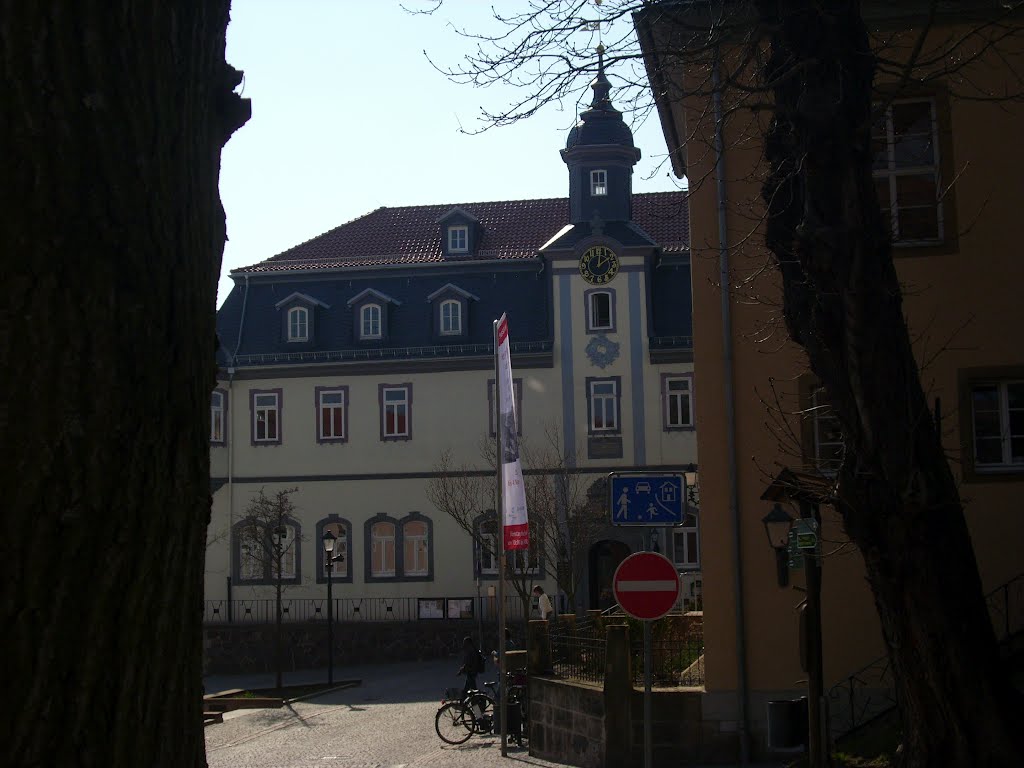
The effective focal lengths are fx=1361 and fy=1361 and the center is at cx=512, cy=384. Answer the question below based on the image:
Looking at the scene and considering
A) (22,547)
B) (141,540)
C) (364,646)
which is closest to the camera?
(22,547)

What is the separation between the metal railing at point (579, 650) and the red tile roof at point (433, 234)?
25286 mm

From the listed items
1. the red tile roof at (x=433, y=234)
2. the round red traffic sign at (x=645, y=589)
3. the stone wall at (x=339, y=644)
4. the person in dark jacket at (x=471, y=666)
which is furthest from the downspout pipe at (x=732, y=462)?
the red tile roof at (x=433, y=234)

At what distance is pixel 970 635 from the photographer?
818 centimetres

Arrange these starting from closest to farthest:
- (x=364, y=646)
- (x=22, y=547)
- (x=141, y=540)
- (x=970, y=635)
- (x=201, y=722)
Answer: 1. (x=22, y=547)
2. (x=141, y=540)
3. (x=201, y=722)
4. (x=970, y=635)
5. (x=364, y=646)

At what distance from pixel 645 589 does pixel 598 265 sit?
31149 millimetres

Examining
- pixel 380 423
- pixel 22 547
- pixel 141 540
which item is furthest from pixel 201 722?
pixel 380 423

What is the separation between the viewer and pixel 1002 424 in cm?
1541

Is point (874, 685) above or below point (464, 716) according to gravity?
above

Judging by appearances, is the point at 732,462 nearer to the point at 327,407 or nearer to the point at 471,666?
the point at 471,666

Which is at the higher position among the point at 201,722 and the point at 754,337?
the point at 754,337

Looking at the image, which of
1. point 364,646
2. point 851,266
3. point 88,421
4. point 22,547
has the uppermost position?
point 851,266

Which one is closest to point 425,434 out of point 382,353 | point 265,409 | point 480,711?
point 382,353

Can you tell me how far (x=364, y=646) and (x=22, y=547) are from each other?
36.8 meters

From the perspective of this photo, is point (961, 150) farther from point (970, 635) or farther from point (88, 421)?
point (88, 421)
